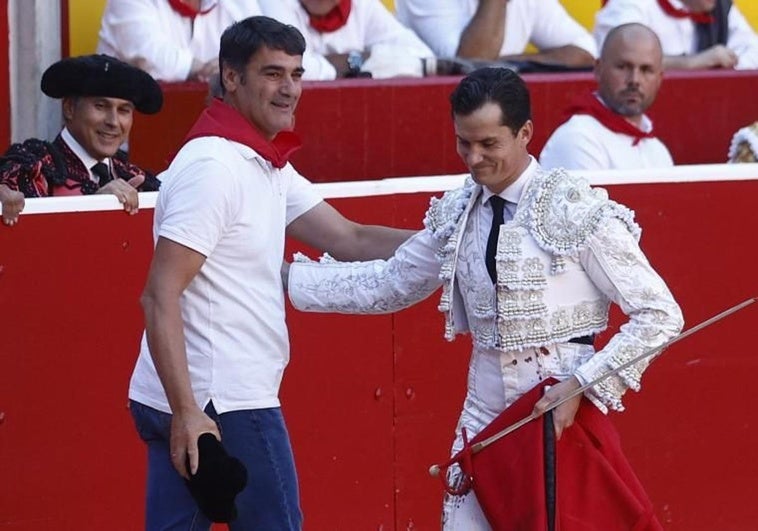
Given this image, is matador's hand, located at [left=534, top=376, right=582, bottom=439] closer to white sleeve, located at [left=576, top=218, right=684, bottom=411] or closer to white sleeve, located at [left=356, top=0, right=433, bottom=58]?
white sleeve, located at [left=576, top=218, right=684, bottom=411]

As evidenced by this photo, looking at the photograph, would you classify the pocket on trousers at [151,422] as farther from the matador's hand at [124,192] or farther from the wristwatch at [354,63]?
the wristwatch at [354,63]

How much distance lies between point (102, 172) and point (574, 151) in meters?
1.72

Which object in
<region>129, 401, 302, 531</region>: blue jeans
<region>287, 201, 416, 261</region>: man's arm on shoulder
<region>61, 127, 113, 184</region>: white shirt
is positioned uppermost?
<region>61, 127, 113, 184</region>: white shirt

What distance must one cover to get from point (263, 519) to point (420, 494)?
67.3 inches

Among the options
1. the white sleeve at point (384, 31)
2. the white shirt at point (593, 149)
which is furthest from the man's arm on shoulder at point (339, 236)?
the white sleeve at point (384, 31)

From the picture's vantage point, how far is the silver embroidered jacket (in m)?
3.95

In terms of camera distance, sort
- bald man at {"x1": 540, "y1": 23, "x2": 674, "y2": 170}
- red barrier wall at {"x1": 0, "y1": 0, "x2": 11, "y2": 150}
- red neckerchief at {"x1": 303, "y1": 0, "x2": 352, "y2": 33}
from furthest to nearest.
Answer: red neckerchief at {"x1": 303, "y1": 0, "x2": 352, "y2": 33} → bald man at {"x1": 540, "y1": 23, "x2": 674, "y2": 170} → red barrier wall at {"x1": 0, "y1": 0, "x2": 11, "y2": 150}

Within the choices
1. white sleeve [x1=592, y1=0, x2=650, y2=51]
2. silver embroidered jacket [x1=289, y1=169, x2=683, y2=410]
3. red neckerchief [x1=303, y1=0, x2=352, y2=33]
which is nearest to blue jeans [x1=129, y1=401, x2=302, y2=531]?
silver embroidered jacket [x1=289, y1=169, x2=683, y2=410]

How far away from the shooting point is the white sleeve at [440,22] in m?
7.21

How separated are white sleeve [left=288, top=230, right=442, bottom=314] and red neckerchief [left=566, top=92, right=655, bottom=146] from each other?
211 centimetres

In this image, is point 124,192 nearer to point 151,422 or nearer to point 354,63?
point 151,422

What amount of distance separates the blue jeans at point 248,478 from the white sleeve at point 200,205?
15.1 inches

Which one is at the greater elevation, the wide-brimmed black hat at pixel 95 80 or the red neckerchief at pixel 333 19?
the red neckerchief at pixel 333 19

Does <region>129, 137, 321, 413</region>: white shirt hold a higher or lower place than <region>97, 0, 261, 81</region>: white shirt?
lower
